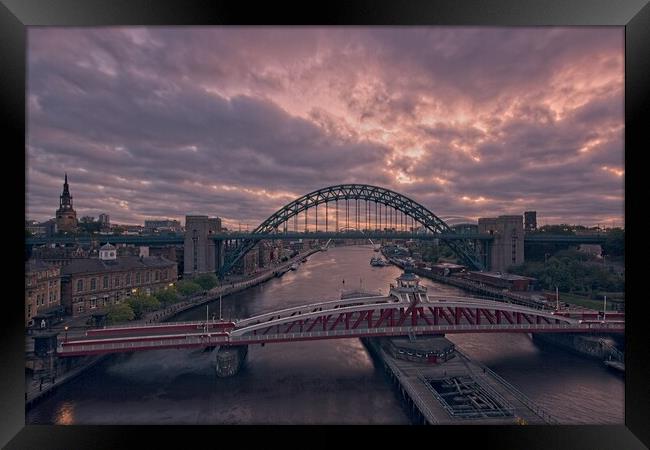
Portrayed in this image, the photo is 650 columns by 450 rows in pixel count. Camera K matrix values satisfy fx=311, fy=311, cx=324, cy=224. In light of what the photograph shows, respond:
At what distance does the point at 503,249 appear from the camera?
23.3m

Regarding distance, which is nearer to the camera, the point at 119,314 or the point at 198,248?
the point at 119,314

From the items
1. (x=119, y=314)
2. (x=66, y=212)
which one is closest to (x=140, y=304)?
(x=119, y=314)

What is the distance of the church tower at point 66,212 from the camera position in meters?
27.8

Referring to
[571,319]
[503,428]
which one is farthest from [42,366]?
[571,319]

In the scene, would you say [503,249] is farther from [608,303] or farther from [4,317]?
[4,317]

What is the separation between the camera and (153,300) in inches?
505

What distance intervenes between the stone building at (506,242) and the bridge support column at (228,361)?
21.4 m

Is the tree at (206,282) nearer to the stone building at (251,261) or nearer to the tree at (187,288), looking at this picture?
the tree at (187,288)

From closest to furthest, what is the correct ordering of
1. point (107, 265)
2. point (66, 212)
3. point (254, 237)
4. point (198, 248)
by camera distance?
point (107, 265), point (198, 248), point (254, 237), point (66, 212)

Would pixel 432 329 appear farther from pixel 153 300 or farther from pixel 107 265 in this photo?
pixel 107 265

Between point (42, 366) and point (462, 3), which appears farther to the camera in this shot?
point (42, 366)

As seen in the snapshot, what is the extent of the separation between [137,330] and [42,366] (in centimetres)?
209

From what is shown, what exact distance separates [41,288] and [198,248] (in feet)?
35.6

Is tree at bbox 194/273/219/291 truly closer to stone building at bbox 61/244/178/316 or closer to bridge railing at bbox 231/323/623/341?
stone building at bbox 61/244/178/316
